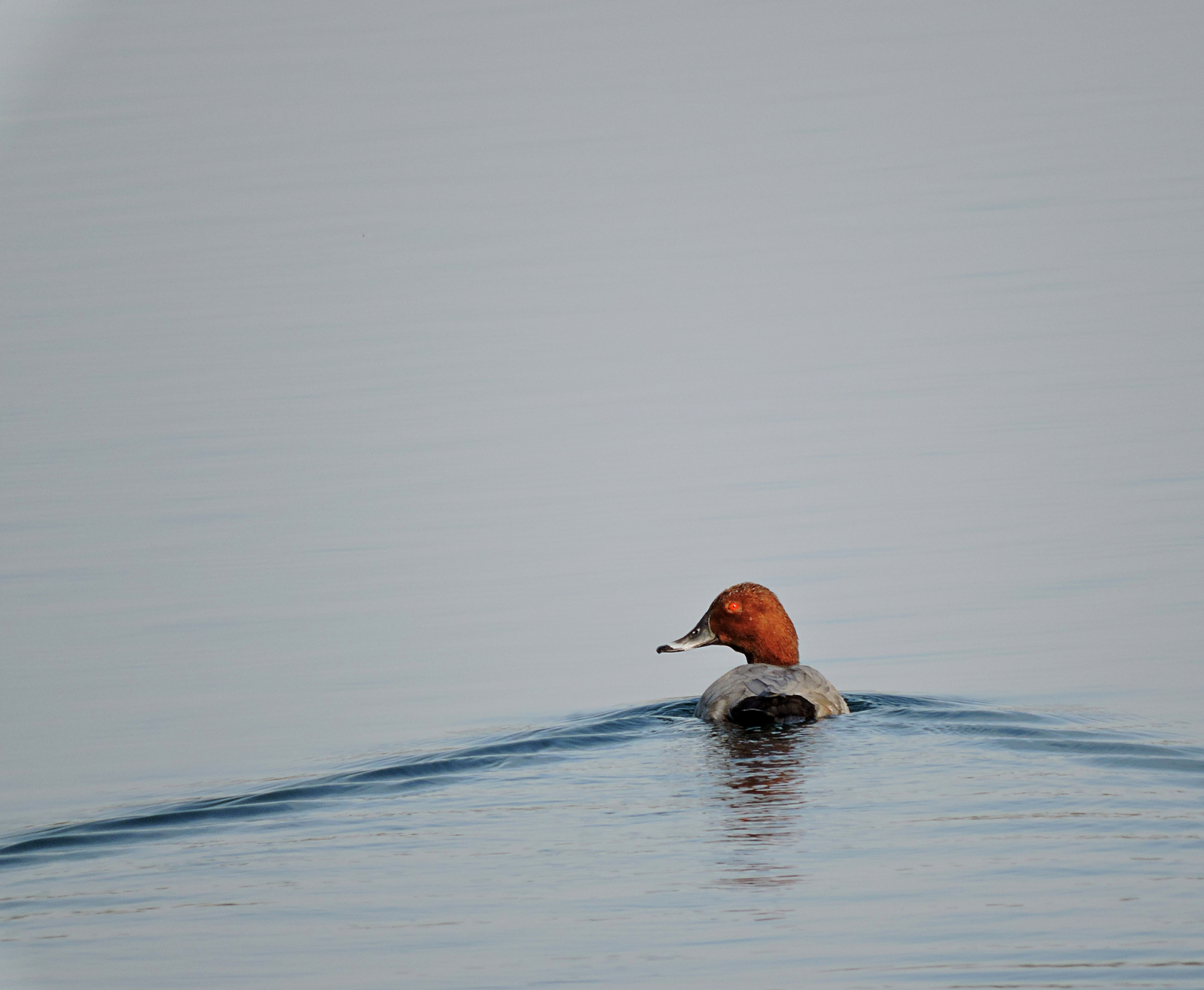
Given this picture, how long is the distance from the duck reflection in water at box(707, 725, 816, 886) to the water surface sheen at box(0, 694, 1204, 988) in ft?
0.05

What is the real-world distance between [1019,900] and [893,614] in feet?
16.2

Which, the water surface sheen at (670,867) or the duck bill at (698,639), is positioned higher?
the duck bill at (698,639)

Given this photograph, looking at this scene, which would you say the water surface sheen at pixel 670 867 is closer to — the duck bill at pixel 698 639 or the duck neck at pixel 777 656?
the duck neck at pixel 777 656

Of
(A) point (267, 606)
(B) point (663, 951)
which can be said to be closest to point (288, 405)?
(A) point (267, 606)

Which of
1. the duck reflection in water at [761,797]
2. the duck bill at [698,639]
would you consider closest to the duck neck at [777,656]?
the duck bill at [698,639]

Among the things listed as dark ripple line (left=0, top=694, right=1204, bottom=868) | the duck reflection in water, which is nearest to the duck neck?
dark ripple line (left=0, top=694, right=1204, bottom=868)

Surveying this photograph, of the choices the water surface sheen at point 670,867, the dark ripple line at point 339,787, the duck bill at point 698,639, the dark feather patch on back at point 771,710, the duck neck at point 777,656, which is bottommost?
the water surface sheen at point 670,867

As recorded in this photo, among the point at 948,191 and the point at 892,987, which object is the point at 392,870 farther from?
the point at 948,191

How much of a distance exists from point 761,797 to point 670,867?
946mm

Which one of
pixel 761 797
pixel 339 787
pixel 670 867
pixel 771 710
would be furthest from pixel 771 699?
pixel 670 867

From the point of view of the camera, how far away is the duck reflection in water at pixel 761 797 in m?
6.71

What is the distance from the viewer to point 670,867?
6770mm

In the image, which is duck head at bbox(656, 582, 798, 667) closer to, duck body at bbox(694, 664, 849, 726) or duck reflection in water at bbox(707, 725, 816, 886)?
duck body at bbox(694, 664, 849, 726)

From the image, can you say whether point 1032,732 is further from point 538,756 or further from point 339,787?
point 339,787
